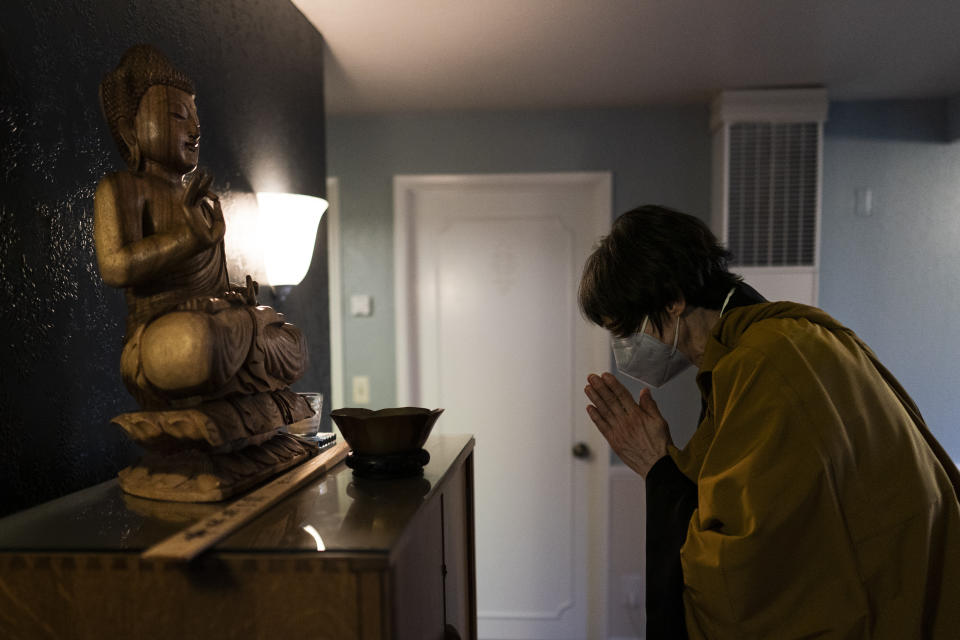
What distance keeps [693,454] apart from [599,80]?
5.46ft

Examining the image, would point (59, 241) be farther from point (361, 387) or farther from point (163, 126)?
point (361, 387)

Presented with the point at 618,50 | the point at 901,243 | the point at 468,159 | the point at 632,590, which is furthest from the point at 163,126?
the point at 901,243

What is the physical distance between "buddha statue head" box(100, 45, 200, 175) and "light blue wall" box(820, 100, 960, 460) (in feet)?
8.38

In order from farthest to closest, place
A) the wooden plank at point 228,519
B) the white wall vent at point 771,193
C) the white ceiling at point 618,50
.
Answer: the white wall vent at point 771,193 → the white ceiling at point 618,50 → the wooden plank at point 228,519

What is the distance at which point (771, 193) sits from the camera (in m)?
A: 2.54

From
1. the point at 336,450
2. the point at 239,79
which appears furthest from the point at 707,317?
the point at 239,79

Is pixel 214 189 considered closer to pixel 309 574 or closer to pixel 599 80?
pixel 309 574

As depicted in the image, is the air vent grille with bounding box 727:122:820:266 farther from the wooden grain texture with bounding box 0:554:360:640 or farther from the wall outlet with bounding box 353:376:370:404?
the wooden grain texture with bounding box 0:554:360:640

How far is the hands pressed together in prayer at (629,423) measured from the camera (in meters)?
1.17

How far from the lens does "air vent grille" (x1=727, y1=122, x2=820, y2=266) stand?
2514mm

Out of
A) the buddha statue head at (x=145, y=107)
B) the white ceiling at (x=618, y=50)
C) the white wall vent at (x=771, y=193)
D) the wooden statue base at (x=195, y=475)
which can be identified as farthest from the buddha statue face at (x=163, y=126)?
the white wall vent at (x=771, y=193)

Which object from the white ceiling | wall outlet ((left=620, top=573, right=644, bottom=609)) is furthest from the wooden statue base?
wall outlet ((left=620, top=573, right=644, bottom=609))

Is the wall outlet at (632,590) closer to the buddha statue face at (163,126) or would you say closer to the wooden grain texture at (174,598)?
the wooden grain texture at (174,598)

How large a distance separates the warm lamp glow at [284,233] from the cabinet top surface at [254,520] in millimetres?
684
